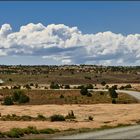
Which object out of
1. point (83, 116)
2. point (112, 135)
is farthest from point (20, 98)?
point (112, 135)

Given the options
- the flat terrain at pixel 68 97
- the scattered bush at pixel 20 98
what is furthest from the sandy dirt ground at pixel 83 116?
the scattered bush at pixel 20 98

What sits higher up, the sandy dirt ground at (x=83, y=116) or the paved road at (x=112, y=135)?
the sandy dirt ground at (x=83, y=116)

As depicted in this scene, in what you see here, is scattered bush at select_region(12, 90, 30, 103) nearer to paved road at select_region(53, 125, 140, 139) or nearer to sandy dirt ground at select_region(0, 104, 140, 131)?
sandy dirt ground at select_region(0, 104, 140, 131)

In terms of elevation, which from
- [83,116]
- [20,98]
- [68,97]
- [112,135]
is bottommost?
[112,135]

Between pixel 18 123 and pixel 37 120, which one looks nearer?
pixel 18 123

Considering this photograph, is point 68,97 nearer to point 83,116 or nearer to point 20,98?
point 20,98

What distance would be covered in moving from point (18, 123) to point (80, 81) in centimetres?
9646

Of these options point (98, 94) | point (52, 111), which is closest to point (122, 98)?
point (98, 94)

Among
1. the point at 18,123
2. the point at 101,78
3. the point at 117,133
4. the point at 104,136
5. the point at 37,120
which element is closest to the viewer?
the point at 104,136

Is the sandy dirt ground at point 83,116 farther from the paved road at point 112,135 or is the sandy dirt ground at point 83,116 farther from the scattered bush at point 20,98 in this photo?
the scattered bush at point 20,98

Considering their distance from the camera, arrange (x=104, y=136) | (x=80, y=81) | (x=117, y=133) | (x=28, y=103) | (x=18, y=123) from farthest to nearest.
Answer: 1. (x=80, y=81)
2. (x=28, y=103)
3. (x=18, y=123)
4. (x=117, y=133)
5. (x=104, y=136)

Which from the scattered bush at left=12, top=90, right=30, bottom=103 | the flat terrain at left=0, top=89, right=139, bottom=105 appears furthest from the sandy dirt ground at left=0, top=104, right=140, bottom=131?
the scattered bush at left=12, top=90, right=30, bottom=103

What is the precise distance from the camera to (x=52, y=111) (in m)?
57.0

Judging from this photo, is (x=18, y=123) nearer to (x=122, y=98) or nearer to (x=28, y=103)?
(x=28, y=103)
